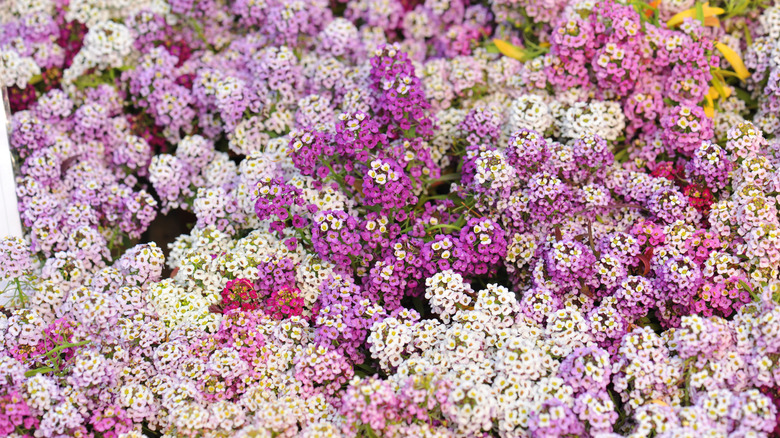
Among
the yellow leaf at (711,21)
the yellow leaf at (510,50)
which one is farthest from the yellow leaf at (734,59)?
the yellow leaf at (510,50)

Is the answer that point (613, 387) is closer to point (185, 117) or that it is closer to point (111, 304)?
point (111, 304)

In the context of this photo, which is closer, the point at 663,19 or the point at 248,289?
the point at 248,289

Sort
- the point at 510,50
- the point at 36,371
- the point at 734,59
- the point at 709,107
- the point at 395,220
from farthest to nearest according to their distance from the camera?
the point at 510,50 → the point at 734,59 → the point at 709,107 → the point at 395,220 → the point at 36,371

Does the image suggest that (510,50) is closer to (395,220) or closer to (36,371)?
(395,220)

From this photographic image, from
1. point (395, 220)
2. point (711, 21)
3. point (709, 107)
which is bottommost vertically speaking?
point (395, 220)

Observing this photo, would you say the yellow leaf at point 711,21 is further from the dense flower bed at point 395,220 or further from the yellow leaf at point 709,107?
the yellow leaf at point 709,107

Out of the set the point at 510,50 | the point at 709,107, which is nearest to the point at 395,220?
the point at 510,50

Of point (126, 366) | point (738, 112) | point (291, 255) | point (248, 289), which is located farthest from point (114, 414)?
point (738, 112)
